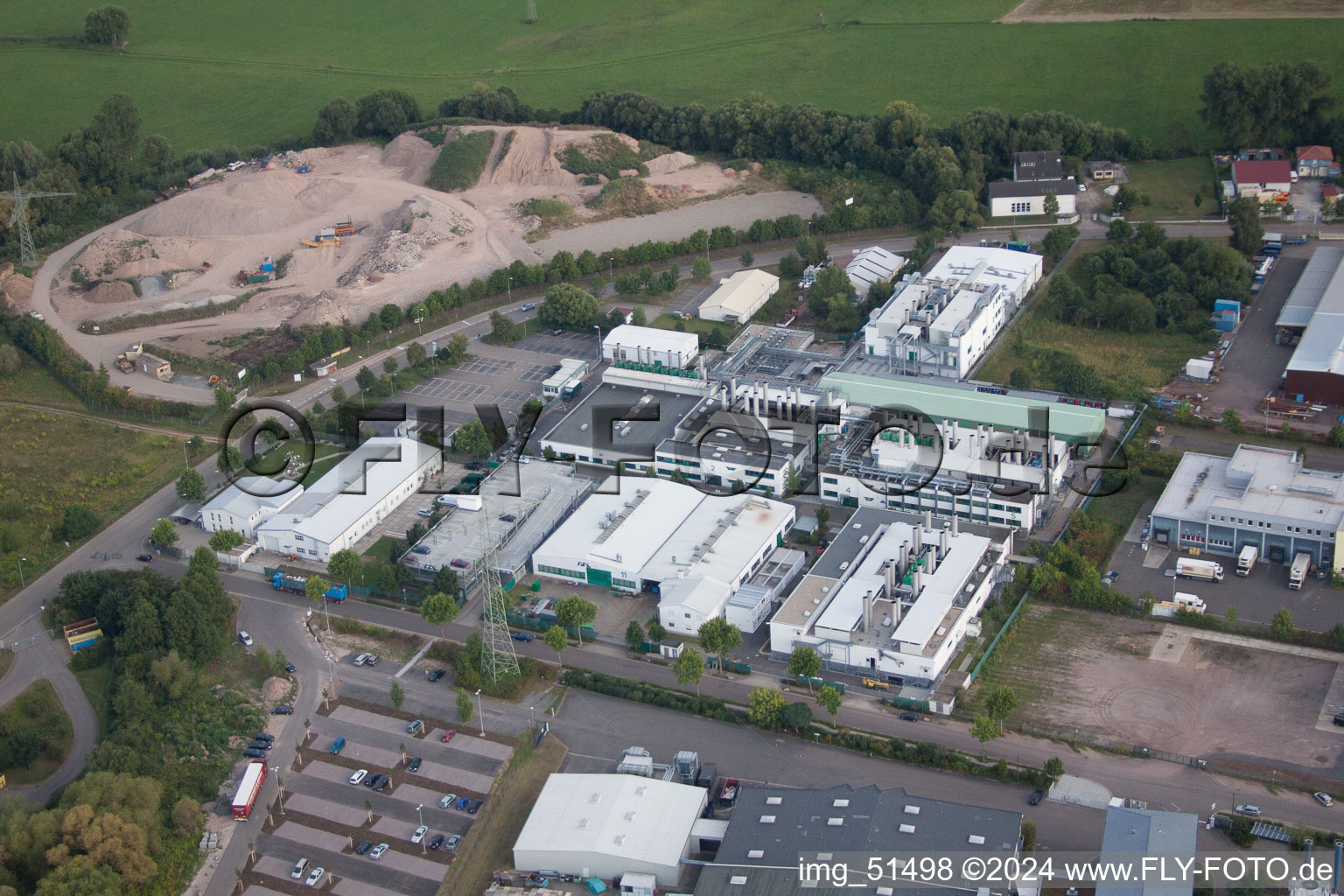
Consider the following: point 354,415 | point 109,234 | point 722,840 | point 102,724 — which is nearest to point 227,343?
point 354,415

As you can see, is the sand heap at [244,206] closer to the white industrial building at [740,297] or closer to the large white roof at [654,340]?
the large white roof at [654,340]

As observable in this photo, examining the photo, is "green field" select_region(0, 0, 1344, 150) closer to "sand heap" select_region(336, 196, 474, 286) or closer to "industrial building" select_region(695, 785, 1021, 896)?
"sand heap" select_region(336, 196, 474, 286)

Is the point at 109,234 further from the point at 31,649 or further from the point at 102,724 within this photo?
the point at 102,724

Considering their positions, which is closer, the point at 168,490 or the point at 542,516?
the point at 542,516

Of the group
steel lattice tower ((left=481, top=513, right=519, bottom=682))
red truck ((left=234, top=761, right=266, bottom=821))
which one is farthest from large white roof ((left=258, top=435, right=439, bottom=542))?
red truck ((left=234, top=761, right=266, bottom=821))

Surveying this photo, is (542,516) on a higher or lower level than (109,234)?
lower

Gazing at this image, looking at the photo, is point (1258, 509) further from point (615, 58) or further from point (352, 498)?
point (615, 58)

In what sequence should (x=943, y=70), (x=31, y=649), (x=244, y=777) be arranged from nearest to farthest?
(x=244, y=777) → (x=31, y=649) → (x=943, y=70)
